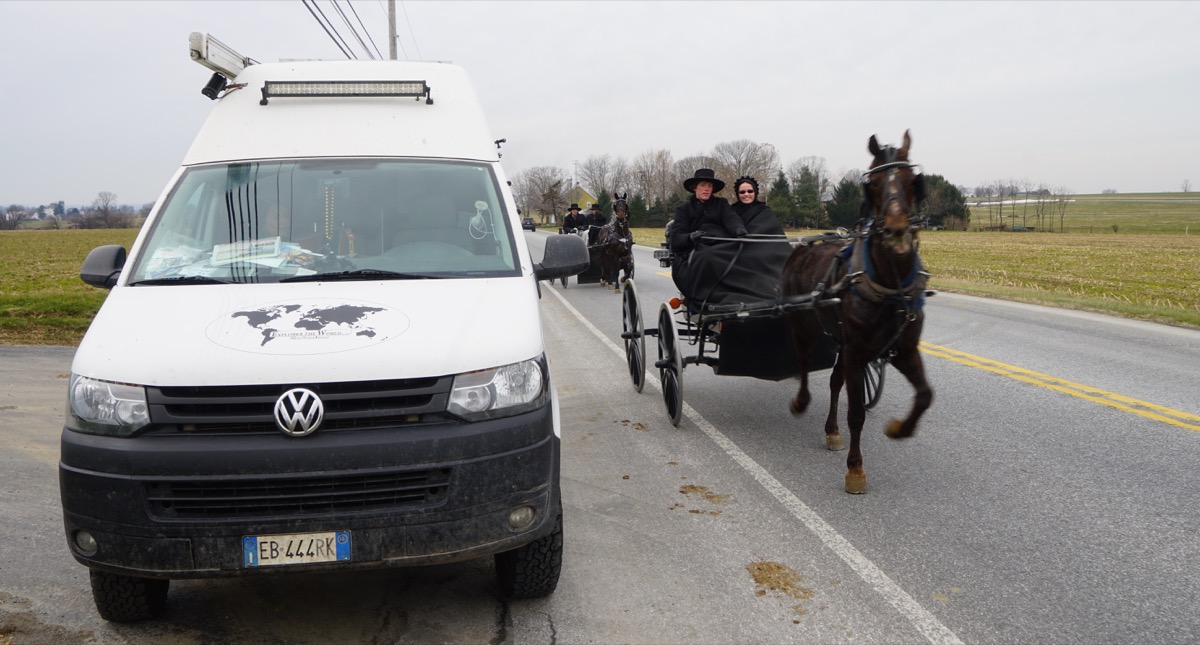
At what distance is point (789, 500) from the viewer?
17.8 ft

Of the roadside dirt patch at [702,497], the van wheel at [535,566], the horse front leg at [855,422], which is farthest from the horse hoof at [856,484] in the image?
the van wheel at [535,566]

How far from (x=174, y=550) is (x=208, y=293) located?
1.24 metres

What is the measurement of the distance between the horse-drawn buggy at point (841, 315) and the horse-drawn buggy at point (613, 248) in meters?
11.6

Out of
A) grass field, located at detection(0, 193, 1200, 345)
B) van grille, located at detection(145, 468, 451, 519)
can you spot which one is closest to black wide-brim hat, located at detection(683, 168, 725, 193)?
van grille, located at detection(145, 468, 451, 519)

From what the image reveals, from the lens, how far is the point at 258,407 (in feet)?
11.1

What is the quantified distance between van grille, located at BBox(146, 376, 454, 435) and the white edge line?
2.28 m

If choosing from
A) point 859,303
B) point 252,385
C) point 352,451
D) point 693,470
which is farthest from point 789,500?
point 252,385

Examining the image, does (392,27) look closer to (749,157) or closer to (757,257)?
(757,257)

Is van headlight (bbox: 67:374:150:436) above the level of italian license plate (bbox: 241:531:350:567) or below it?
above

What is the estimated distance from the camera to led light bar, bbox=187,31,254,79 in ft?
17.0

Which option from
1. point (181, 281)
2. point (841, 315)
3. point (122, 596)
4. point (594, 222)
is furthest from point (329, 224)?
point (594, 222)

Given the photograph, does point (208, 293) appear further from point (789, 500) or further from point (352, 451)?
point (789, 500)

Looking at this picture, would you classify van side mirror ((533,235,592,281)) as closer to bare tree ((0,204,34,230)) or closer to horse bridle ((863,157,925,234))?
horse bridle ((863,157,925,234))

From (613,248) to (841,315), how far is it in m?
15.0
